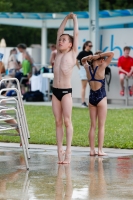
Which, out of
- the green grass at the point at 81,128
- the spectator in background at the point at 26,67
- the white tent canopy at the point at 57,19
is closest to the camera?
the green grass at the point at 81,128

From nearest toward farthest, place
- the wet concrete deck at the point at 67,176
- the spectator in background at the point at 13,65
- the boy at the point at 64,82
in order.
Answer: the wet concrete deck at the point at 67,176, the boy at the point at 64,82, the spectator in background at the point at 13,65

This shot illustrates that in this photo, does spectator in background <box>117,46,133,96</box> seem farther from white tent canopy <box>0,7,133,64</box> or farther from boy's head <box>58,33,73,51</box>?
boy's head <box>58,33,73,51</box>

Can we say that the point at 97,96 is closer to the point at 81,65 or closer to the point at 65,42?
the point at 65,42

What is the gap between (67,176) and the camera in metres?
8.23

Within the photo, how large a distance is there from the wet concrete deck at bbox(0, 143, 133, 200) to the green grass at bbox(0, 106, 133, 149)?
847 mm

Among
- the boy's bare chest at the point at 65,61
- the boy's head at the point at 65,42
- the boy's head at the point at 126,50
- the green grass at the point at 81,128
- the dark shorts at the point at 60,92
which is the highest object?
the boy's head at the point at 65,42

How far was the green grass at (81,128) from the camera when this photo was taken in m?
11.7

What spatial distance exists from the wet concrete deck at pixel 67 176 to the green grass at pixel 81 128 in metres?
0.85

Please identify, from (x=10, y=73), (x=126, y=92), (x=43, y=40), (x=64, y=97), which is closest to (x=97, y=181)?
(x=64, y=97)

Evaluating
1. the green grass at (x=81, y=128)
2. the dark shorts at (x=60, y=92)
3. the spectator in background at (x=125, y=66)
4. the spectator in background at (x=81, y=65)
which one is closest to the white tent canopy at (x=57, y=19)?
the spectator in background at (x=125, y=66)

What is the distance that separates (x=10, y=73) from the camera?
966 inches

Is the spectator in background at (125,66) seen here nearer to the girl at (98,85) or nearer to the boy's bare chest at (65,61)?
the girl at (98,85)

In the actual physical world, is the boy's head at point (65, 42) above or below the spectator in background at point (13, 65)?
above

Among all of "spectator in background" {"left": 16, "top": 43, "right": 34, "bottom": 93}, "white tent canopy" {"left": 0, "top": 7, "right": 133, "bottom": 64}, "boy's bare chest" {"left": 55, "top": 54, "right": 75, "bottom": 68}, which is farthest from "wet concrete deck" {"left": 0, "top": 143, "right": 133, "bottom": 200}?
"white tent canopy" {"left": 0, "top": 7, "right": 133, "bottom": 64}
